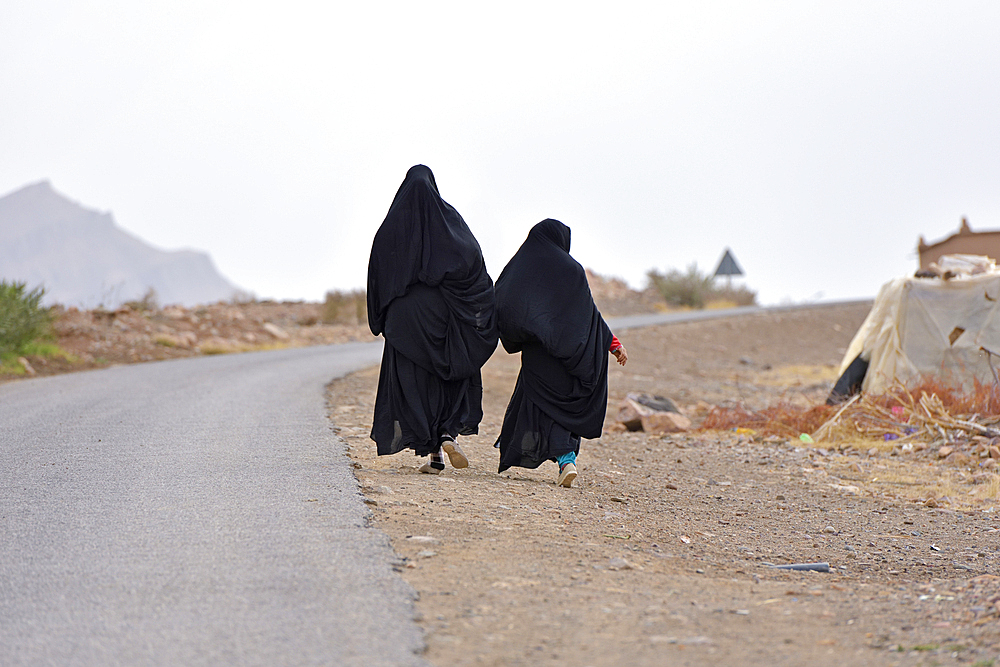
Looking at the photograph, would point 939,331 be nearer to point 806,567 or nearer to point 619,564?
point 806,567

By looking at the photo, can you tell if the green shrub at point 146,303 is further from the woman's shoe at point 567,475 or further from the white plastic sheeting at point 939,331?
the woman's shoe at point 567,475

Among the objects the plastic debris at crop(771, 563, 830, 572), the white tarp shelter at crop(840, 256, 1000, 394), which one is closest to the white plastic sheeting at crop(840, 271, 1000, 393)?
the white tarp shelter at crop(840, 256, 1000, 394)

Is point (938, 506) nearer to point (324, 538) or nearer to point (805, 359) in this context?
point (324, 538)

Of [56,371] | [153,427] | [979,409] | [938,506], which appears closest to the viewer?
[938,506]

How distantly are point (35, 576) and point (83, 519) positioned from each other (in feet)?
3.22

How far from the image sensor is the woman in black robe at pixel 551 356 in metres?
6.41

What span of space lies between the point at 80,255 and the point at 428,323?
153 m

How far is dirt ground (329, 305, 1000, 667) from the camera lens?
3193mm

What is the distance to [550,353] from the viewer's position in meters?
6.39

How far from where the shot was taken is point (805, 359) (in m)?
25.1

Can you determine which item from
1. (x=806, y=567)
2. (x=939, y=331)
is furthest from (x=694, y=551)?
(x=939, y=331)

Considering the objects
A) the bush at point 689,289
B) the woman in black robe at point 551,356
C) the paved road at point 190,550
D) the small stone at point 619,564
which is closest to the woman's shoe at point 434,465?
the woman in black robe at point 551,356

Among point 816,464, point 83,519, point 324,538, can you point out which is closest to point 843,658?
point 324,538

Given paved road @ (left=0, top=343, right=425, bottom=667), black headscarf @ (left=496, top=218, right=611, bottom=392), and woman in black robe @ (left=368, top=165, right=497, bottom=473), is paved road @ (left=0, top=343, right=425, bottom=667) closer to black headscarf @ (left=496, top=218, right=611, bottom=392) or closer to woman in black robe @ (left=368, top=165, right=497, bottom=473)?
woman in black robe @ (left=368, top=165, right=497, bottom=473)
